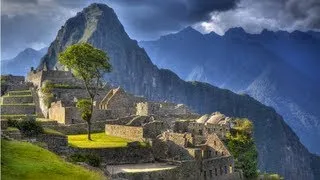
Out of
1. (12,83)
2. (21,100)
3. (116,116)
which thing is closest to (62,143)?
(116,116)

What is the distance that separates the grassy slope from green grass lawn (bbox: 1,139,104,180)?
1592cm

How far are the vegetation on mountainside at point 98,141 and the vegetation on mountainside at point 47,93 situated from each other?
18906mm

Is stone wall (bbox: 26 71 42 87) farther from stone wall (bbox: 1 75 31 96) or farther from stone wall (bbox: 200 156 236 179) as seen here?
stone wall (bbox: 200 156 236 179)

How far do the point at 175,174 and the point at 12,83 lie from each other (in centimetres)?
4707

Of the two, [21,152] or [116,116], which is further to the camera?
[116,116]

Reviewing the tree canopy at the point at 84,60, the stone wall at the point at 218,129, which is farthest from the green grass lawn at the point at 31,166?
the stone wall at the point at 218,129

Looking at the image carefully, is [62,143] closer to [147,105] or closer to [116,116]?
[116,116]

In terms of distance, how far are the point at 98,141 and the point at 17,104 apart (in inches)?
1017

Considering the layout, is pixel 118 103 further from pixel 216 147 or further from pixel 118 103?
pixel 216 147

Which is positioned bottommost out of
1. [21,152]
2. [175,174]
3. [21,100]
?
[175,174]

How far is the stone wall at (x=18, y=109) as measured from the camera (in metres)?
68.4

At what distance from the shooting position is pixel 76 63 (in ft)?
176

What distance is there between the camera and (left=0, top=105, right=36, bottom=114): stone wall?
68.4 metres

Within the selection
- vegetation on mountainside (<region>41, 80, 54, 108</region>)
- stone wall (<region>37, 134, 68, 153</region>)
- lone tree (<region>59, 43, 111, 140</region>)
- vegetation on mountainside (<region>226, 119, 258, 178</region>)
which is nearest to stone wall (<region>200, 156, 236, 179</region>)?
vegetation on mountainside (<region>226, 119, 258, 178</region>)
